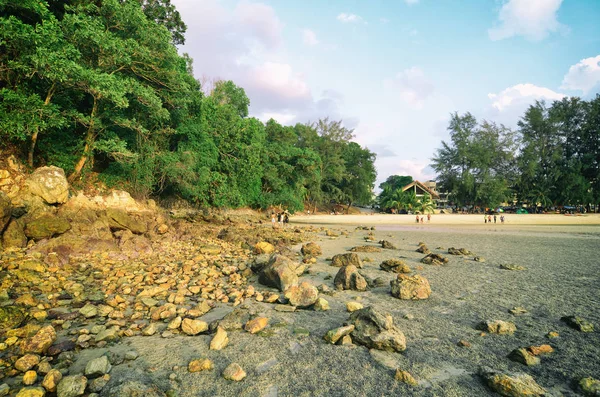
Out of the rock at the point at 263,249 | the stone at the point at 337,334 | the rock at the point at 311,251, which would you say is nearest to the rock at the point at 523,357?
the stone at the point at 337,334

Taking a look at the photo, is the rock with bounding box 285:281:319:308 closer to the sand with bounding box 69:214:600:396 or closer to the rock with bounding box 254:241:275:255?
the sand with bounding box 69:214:600:396

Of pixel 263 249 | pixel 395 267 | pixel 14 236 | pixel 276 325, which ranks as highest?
pixel 14 236

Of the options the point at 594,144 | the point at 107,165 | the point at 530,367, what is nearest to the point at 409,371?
the point at 530,367

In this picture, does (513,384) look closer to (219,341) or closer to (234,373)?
(234,373)

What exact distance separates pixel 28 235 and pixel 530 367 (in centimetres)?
1245

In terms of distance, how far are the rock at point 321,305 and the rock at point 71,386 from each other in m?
3.39

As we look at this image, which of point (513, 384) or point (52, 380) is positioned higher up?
point (513, 384)

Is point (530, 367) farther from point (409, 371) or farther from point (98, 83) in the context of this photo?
point (98, 83)

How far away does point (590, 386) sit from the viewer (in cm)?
279

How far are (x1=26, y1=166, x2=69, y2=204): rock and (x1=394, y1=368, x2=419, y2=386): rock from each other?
46.3 feet

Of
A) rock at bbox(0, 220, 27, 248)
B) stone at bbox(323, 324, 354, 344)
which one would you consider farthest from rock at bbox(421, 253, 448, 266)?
rock at bbox(0, 220, 27, 248)

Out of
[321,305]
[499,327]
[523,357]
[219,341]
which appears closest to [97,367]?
[219,341]

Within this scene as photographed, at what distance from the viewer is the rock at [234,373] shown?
3.04 metres

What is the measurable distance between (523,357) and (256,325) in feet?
11.5
